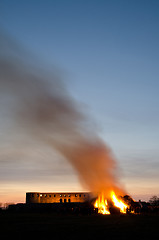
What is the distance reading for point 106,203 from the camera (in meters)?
98.4

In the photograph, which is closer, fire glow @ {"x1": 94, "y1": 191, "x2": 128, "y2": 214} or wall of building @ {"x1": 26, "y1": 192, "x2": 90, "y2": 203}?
fire glow @ {"x1": 94, "y1": 191, "x2": 128, "y2": 214}

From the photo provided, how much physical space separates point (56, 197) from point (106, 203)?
7918 centimetres

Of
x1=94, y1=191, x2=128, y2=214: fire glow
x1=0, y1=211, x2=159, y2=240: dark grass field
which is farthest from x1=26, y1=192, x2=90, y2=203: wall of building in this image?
x1=0, y1=211, x2=159, y2=240: dark grass field

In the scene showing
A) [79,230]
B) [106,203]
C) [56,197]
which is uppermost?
[56,197]

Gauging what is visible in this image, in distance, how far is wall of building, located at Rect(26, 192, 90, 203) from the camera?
168 m

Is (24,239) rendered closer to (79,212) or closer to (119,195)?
(79,212)

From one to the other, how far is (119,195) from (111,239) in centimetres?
7852

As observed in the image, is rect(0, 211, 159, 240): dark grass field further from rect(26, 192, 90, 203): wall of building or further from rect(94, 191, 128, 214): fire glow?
rect(26, 192, 90, 203): wall of building

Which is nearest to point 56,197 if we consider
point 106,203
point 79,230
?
point 106,203

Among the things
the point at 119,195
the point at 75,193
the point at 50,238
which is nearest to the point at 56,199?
the point at 75,193

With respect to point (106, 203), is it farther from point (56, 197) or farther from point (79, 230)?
point (56, 197)

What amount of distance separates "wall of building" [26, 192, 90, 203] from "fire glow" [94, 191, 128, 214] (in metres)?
67.7

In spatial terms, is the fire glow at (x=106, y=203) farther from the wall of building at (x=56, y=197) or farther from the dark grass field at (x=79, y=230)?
the wall of building at (x=56, y=197)

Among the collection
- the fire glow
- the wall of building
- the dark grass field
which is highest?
the wall of building
